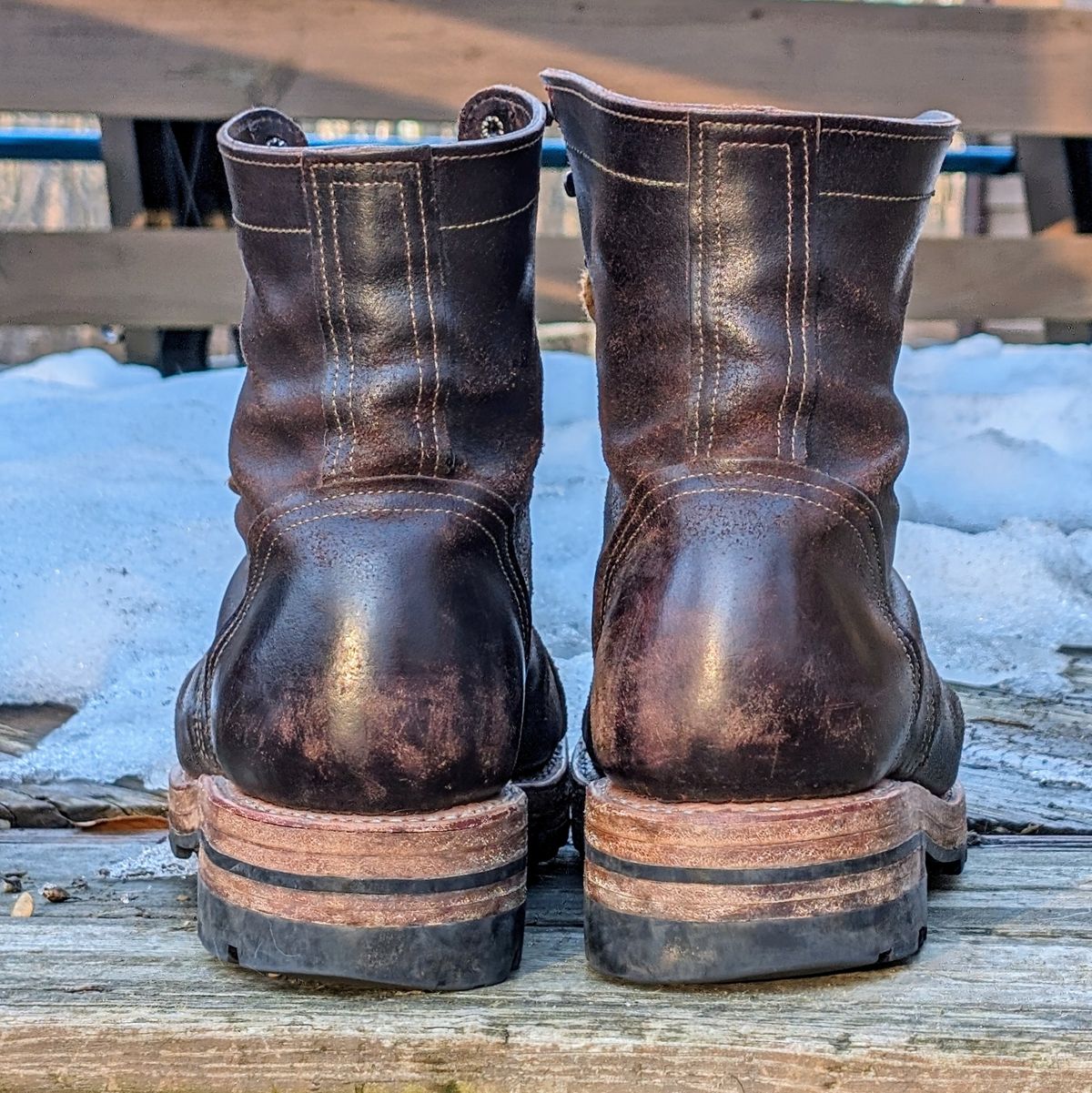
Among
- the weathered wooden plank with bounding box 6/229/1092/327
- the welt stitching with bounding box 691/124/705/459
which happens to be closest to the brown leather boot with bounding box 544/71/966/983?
the welt stitching with bounding box 691/124/705/459

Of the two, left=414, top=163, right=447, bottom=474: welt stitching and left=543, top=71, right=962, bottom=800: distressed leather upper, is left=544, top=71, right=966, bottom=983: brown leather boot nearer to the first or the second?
left=543, top=71, right=962, bottom=800: distressed leather upper

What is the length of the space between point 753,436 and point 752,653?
15 cm

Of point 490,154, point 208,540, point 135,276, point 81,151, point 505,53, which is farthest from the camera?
point 81,151

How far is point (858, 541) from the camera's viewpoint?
930 millimetres

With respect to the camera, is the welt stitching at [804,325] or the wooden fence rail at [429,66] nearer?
the welt stitching at [804,325]

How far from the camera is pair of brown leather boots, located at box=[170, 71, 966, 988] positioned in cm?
87

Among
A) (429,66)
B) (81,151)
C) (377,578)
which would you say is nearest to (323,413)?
(377,578)

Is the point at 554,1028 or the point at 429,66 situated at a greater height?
the point at 429,66

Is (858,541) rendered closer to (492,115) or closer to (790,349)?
(790,349)

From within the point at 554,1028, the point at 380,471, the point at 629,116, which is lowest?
the point at 554,1028

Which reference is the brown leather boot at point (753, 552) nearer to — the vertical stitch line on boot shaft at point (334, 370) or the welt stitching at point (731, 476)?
the welt stitching at point (731, 476)

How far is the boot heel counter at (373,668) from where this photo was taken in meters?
A: 0.88

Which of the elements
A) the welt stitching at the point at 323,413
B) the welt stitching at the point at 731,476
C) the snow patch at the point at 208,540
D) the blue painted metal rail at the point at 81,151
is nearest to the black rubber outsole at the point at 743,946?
the welt stitching at the point at 731,476

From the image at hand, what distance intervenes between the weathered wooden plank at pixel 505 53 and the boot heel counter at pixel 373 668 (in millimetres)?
2109
